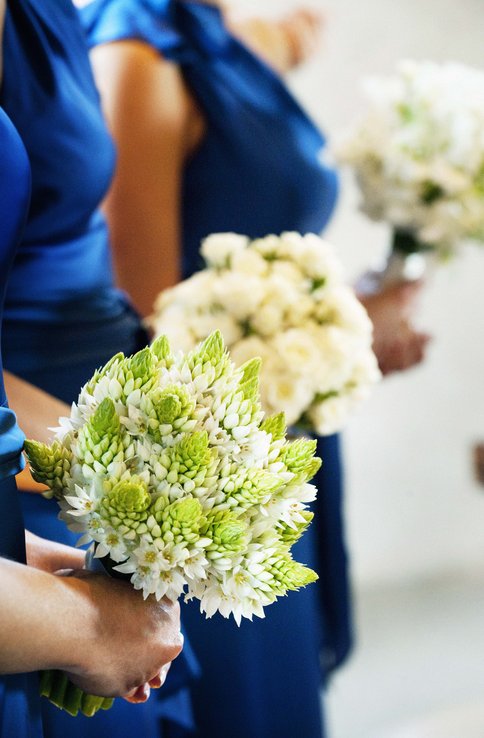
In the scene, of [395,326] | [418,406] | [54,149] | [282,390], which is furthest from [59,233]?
[418,406]

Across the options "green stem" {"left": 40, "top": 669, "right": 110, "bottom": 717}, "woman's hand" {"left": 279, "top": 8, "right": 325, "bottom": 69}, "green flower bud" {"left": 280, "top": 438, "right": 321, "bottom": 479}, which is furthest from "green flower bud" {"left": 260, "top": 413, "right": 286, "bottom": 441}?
"woman's hand" {"left": 279, "top": 8, "right": 325, "bottom": 69}

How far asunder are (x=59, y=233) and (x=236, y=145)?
0.38 m

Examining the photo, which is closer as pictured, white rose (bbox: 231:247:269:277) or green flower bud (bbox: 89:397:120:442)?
green flower bud (bbox: 89:397:120:442)

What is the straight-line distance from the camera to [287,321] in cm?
113

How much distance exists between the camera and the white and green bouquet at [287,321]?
3.63 feet

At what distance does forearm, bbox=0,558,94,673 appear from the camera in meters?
0.63

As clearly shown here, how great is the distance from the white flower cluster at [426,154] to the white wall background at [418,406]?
45 centimetres

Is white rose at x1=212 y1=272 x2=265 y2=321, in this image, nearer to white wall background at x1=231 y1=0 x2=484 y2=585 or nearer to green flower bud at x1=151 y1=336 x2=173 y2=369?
green flower bud at x1=151 y1=336 x2=173 y2=369

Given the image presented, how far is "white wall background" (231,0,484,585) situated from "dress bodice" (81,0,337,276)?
49 cm

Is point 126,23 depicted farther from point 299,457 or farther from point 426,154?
point 299,457

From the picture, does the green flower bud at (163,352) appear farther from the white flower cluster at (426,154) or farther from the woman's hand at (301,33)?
the woman's hand at (301,33)

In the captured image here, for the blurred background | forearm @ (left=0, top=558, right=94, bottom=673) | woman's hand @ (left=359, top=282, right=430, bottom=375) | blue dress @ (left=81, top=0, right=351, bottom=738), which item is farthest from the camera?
the blurred background

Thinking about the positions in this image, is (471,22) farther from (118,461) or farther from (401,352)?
(118,461)

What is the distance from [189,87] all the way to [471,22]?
0.94m
